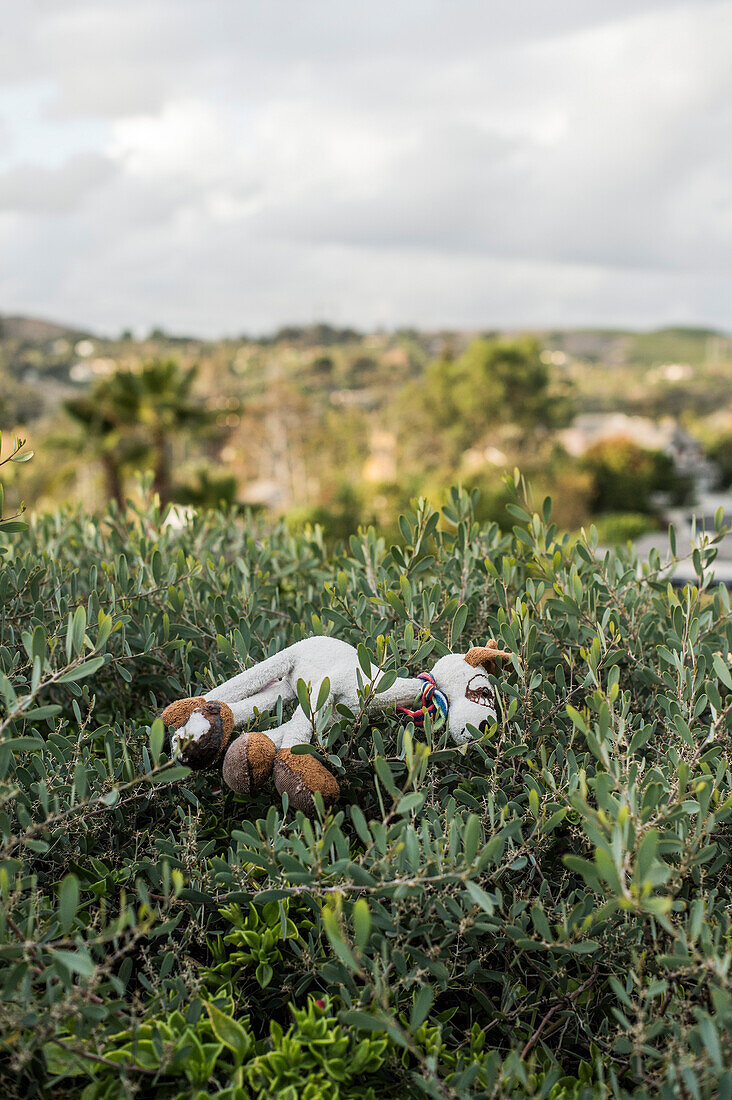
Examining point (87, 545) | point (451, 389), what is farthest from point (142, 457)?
point (451, 389)

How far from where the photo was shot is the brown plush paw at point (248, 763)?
196 centimetres

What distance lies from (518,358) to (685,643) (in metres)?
46.3

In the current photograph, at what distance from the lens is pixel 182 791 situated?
6.93 ft

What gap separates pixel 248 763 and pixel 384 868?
0.49m

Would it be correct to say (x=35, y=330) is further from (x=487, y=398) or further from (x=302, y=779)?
(x=302, y=779)

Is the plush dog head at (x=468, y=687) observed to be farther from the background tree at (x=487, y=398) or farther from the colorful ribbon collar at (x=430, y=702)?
the background tree at (x=487, y=398)

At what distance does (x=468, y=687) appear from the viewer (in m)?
2.15

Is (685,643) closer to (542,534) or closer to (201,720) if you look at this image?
(542,534)

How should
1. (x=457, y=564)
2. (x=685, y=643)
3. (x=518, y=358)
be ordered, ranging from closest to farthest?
1. (x=685, y=643)
2. (x=457, y=564)
3. (x=518, y=358)

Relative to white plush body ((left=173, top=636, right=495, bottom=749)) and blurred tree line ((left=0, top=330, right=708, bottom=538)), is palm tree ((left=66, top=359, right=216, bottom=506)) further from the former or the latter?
white plush body ((left=173, top=636, right=495, bottom=749))

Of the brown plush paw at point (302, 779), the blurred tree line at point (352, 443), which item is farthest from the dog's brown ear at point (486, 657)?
the blurred tree line at point (352, 443)

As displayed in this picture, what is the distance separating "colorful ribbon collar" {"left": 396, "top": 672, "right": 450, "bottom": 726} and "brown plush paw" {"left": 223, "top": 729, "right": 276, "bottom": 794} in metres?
0.40

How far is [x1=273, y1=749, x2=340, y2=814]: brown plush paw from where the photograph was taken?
193 centimetres

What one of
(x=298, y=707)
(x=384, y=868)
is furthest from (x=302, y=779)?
(x=384, y=868)
